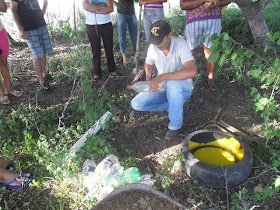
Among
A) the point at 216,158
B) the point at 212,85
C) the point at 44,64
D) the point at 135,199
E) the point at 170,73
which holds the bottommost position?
the point at 216,158

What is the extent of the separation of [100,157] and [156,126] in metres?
0.91

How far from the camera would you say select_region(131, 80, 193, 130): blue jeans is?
2775 mm

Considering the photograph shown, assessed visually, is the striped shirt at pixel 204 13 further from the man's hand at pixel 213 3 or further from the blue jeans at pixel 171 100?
the blue jeans at pixel 171 100

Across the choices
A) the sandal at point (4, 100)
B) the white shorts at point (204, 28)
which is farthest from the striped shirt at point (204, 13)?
the sandal at point (4, 100)

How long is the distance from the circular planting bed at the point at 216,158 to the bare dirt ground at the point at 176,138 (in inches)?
4.5

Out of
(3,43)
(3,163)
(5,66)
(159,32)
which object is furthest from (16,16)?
(159,32)

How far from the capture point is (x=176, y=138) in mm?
3010

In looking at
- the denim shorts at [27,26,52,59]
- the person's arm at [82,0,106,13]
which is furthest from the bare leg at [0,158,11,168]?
the person's arm at [82,0,106,13]

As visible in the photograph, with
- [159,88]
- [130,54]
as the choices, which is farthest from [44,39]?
[159,88]

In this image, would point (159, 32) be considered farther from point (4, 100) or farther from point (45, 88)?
point (4, 100)

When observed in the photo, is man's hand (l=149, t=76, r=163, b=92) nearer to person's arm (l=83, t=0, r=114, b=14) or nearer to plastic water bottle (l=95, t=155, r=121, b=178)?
plastic water bottle (l=95, t=155, r=121, b=178)

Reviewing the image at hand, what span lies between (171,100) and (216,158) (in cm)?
84

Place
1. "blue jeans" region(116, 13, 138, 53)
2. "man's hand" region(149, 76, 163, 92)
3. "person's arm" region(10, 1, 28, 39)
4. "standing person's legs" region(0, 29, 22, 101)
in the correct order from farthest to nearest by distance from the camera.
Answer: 1. "blue jeans" region(116, 13, 138, 53)
2. "standing person's legs" region(0, 29, 22, 101)
3. "person's arm" region(10, 1, 28, 39)
4. "man's hand" region(149, 76, 163, 92)

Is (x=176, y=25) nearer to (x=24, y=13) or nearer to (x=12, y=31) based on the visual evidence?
(x=24, y=13)
